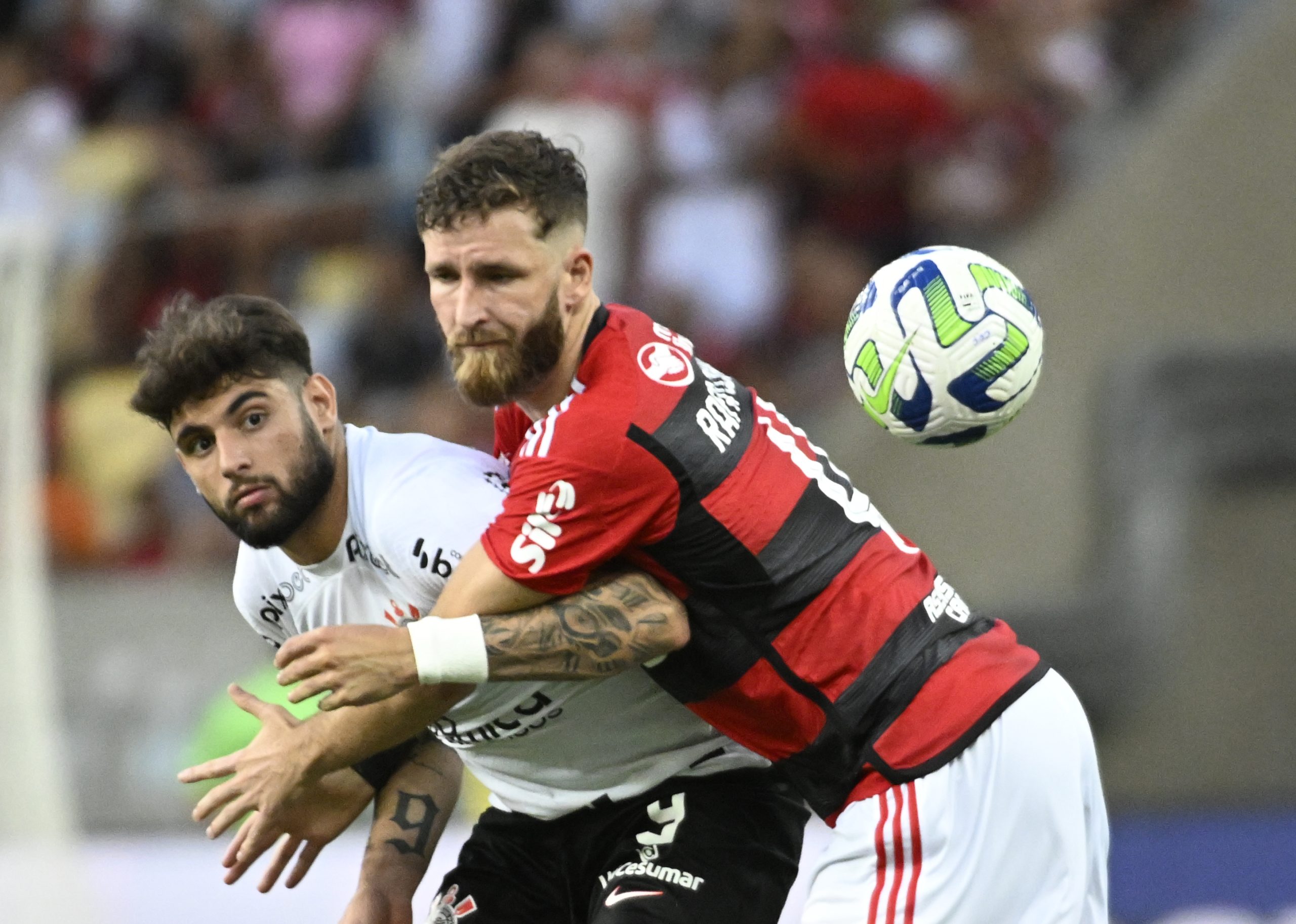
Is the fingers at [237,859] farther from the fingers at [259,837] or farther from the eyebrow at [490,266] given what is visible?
the eyebrow at [490,266]

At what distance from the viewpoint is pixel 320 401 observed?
404cm

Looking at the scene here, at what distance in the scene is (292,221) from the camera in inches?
304

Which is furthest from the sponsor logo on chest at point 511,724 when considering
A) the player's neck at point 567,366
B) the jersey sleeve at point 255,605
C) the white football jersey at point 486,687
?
the player's neck at point 567,366

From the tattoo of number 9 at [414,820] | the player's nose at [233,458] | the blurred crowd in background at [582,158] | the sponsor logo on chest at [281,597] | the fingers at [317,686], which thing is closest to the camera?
the fingers at [317,686]

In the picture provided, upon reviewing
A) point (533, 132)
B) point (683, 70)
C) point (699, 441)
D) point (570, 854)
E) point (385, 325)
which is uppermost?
point (683, 70)

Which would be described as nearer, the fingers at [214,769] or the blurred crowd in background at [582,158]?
the fingers at [214,769]

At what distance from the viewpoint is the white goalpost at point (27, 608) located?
277 inches

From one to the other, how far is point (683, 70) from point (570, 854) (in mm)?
5384

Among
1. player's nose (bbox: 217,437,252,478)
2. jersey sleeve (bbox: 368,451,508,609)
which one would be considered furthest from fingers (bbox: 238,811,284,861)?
player's nose (bbox: 217,437,252,478)

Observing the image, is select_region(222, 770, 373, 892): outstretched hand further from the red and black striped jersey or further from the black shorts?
the red and black striped jersey

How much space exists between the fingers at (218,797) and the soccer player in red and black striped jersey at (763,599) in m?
0.57

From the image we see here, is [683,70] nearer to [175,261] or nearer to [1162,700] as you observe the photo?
[175,261]

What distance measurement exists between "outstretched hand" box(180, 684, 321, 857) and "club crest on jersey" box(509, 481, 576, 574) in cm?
63

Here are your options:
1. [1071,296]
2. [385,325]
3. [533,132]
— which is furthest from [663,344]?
[1071,296]
